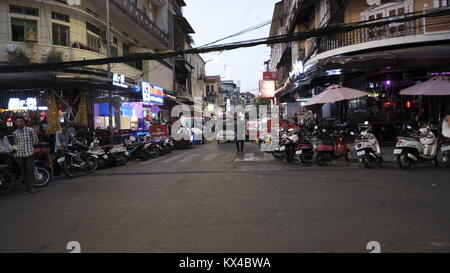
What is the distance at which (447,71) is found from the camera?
14.6 meters

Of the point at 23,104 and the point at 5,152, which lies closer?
the point at 5,152

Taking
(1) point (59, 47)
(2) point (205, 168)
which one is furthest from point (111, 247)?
(1) point (59, 47)

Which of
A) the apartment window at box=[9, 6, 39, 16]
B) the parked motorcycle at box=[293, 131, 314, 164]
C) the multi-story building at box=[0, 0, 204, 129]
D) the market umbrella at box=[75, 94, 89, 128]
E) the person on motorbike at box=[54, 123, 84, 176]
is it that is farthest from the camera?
the market umbrella at box=[75, 94, 89, 128]

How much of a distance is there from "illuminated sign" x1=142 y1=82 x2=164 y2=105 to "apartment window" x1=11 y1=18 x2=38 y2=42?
22.8 feet

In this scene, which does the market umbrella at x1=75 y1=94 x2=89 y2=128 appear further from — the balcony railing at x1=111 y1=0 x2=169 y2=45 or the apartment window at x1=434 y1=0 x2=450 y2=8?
the apartment window at x1=434 y1=0 x2=450 y2=8

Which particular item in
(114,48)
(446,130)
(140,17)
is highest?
(140,17)

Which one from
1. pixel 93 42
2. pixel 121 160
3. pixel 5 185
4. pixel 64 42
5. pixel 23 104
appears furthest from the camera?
pixel 93 42

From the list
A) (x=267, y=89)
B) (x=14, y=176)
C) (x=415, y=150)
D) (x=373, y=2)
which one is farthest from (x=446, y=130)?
(x=267, y=89)

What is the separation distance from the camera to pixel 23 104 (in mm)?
15430

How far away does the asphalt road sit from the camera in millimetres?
4238

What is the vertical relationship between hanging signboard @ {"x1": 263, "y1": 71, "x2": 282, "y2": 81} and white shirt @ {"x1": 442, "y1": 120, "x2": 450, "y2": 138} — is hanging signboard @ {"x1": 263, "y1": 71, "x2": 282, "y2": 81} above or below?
above

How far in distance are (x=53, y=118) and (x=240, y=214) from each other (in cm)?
1307

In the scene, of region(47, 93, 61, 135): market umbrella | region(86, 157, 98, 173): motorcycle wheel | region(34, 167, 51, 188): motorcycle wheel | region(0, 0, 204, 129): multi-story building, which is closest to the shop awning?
region(0, 0, 204, 129): multi-story building

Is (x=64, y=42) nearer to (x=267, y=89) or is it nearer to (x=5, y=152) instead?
(x=5, y=152)
